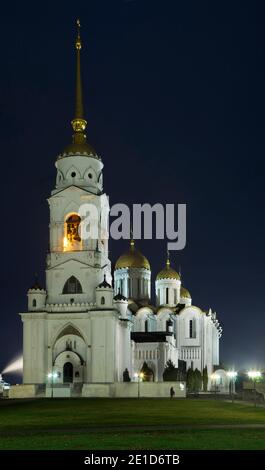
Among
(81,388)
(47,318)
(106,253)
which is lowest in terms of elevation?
(81,388)

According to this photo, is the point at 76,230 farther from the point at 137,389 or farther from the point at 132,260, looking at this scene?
the point at 132,260

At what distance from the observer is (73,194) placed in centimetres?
7981

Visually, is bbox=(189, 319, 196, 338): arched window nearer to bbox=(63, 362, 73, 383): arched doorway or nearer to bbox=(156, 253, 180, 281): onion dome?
bbox=(156, 253, 180, 281): onion dome

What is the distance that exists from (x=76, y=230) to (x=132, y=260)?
24238 millimetres

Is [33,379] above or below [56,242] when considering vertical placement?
below

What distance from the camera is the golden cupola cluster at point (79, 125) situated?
8138cm

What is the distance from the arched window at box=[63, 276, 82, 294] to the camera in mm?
78188

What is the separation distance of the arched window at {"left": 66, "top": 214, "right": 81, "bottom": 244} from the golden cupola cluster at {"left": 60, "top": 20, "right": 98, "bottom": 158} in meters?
6.74

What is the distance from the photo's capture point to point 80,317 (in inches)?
3000

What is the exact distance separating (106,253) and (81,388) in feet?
52.5

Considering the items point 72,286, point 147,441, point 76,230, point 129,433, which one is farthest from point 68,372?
point 147,441
